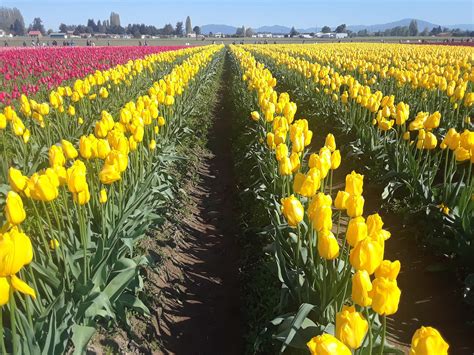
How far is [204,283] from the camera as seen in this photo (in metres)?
4.59

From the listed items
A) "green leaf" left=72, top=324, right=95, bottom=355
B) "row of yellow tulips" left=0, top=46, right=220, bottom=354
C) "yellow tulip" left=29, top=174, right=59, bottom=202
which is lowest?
"green leaf" left=72, top=324, right=95, bottom=355

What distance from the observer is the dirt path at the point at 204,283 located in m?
3.80

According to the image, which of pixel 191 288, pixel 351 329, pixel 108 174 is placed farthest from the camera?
pixel 191 288

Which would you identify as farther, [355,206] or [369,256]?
[355,206]

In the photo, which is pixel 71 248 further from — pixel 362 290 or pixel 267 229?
pixel 362 290

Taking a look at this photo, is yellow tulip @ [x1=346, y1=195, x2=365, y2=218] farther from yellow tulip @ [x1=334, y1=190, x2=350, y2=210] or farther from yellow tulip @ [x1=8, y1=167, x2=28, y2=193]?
yellow tulip @ [x1=8, y1=167, x2=28, y2=193]

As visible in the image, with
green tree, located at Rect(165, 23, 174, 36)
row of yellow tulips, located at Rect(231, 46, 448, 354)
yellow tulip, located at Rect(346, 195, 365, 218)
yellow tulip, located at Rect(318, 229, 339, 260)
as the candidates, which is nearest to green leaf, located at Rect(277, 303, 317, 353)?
row of yellow tulips, located at Rect(231, 46, 448, 354)

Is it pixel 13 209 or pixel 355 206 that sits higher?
pixel 13 209

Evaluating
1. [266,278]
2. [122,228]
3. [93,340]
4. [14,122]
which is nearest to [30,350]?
[93,340]

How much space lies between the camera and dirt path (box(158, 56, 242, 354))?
3797mm

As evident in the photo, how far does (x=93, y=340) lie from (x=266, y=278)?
1587 mm

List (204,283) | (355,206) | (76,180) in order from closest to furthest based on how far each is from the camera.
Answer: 1. (355,206)
2. (76,180)
3. (204,283)

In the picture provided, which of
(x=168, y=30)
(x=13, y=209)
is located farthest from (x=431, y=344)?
(x=168, y=30)

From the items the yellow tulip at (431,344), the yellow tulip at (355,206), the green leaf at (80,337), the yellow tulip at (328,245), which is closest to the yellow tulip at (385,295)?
the yellow tulip at (431,344)
